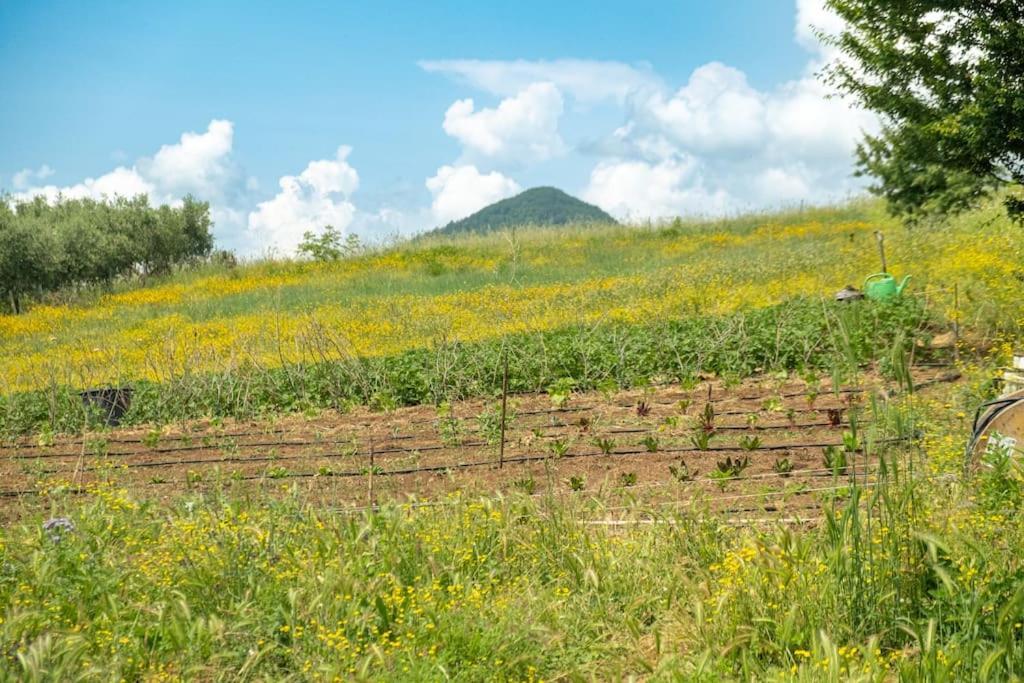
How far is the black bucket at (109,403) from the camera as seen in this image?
9.98 metres

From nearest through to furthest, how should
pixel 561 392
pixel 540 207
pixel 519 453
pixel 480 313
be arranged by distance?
pixel 519 453
pixel 561 392
pixel 480 313
pixel 540 207

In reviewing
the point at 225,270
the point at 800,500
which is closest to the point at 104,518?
the point at 800,500

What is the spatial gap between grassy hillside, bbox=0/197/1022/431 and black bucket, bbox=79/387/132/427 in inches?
10.4

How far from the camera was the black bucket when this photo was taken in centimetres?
998

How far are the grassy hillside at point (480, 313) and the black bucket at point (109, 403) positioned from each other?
263 millimetres

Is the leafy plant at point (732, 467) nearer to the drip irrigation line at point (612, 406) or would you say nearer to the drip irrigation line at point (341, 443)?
the drip irrigation line at point (341, 443)

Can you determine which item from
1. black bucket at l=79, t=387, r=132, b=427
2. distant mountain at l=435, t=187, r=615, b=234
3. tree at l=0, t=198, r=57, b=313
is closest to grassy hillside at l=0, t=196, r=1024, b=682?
black bucket at l=79, t=387, r=132, b=427

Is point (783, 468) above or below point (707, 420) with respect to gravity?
below

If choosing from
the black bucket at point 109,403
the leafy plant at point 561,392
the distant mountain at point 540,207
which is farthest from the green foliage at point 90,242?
the distant mountain at point 540,207

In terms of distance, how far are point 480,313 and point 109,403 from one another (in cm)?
780

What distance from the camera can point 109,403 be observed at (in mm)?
10305

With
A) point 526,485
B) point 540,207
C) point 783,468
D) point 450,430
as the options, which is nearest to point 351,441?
point 450,430

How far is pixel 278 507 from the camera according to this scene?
14.7 ft

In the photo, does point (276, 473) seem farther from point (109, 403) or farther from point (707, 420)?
point (109, 403)
